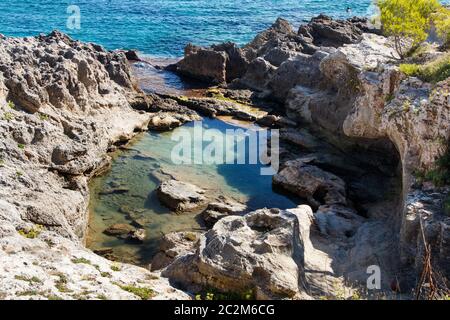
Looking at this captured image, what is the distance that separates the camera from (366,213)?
82.6ft

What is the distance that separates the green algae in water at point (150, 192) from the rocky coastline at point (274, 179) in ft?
2.76

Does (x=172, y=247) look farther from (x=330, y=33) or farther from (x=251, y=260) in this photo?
(x=330, y=33)

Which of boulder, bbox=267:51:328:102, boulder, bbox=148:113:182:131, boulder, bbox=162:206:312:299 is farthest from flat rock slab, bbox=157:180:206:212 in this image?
boulder, bbox=267:51:328:102

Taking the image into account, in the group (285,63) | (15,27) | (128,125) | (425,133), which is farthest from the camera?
(15,27)

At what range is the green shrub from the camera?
793 inches

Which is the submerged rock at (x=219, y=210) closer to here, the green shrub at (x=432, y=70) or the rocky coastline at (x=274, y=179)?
the rocky coastline at (x=274, y=179)

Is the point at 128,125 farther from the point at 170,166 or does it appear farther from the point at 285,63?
the point at 285,63

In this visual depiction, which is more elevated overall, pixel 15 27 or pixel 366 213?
pixel 15 27

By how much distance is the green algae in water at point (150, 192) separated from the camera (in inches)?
918

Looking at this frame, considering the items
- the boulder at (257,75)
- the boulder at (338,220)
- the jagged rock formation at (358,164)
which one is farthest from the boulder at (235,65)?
the boulder at (338,220)

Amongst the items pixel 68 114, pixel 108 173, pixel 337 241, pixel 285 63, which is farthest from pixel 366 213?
pixel 285 63

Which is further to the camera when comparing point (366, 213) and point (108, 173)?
point (108, 173)

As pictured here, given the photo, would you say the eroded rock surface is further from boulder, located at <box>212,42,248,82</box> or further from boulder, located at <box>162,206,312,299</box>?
boulder, located at <box>212,42,248,82</box>
